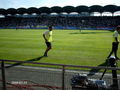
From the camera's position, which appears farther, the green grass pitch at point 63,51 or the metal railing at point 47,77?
the green grass pitch at point 63,51

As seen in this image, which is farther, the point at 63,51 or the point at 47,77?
the point at 63,51

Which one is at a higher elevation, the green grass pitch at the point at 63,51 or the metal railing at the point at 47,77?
the metal railing at the point at 47,77

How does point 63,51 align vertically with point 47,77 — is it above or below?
below

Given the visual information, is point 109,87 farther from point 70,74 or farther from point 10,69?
point 10,69

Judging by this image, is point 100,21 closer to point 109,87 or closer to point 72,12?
point 72,12

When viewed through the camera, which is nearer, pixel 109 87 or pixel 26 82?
pixel 109 87

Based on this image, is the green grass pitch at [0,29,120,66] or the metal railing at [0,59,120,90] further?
the green grass pitch at [0,29,120,66]

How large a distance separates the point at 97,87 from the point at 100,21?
62.6 meters

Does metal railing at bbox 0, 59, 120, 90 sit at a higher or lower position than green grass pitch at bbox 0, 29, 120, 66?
higher

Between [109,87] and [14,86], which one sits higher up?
[109,87]

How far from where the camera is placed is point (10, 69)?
4.77m

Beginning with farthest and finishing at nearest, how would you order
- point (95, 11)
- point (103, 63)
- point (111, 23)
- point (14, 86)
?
point (95, 11)
point (111, 23)
point (103, 63)
point (14, 86)

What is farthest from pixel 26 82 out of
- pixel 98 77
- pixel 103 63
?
pixel 103 63

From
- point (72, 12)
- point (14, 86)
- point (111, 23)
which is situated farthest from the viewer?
point (72, 12)
